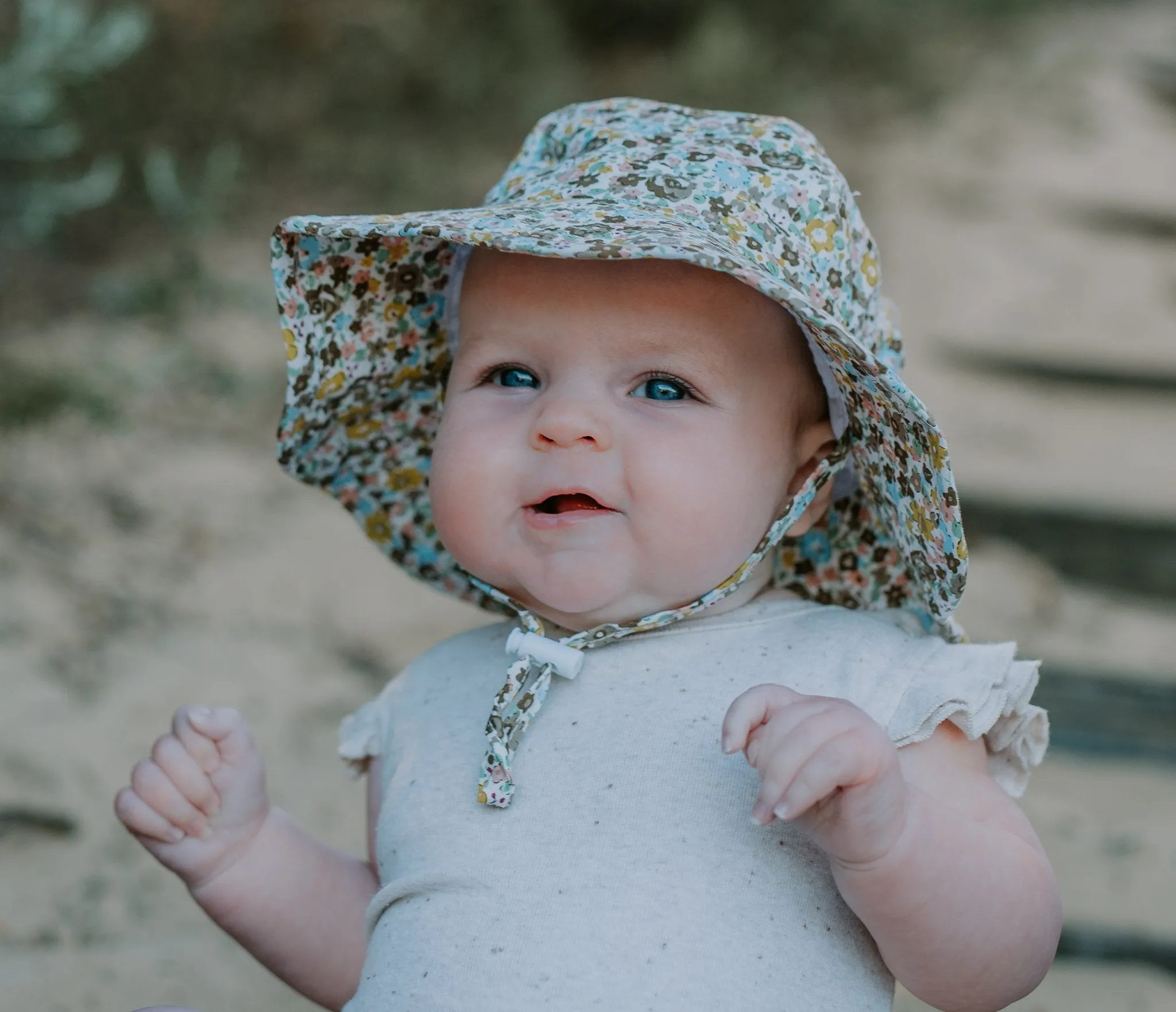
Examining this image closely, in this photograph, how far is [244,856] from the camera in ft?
5.80

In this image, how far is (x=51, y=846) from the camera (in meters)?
2.43

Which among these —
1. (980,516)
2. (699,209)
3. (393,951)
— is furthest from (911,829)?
(980,516)

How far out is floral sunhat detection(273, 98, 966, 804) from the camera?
1548 mm

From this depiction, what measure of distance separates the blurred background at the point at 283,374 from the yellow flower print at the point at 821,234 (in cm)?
129

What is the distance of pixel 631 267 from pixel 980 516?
2.54 meters

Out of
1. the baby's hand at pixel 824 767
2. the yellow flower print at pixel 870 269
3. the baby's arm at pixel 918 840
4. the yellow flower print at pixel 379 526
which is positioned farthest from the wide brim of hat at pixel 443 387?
the baby's hand at pixel 824 767

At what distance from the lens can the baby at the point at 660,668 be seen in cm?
144

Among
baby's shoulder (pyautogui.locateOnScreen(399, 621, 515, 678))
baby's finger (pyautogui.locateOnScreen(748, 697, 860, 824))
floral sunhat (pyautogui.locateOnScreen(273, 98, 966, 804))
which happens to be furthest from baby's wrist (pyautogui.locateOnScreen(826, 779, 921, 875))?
baby's shoulder (pyautogui.locateOnScreen(399, 621, 515, 678))

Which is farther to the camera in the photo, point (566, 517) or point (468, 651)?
point (468, 651)

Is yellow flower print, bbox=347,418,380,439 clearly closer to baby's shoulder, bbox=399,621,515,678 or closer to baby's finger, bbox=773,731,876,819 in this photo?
baby's shoulder, bbox=399,621,515,678

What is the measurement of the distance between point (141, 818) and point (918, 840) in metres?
0.94

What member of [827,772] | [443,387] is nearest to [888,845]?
[827,772]

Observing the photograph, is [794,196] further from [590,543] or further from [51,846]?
[51,846]

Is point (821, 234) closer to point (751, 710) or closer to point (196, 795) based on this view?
point (751, 710)
